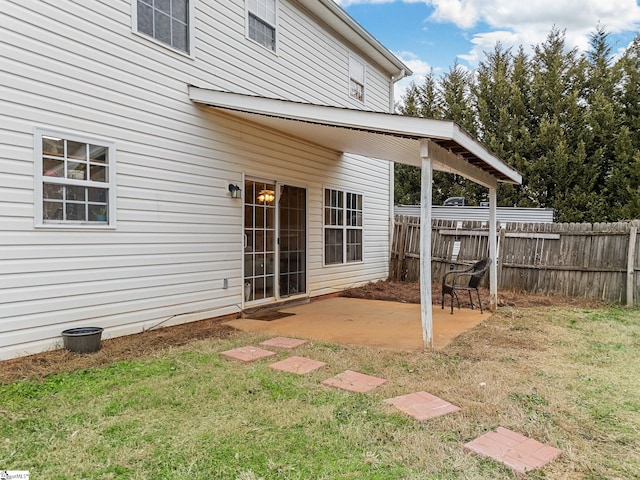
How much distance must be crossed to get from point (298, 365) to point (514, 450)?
80.2 inches

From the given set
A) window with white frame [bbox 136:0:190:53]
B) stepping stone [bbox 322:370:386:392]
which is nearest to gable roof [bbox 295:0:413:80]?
window with white frame [bbox 136:0:190:53]

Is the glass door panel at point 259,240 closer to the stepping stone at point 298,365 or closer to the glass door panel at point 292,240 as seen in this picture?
the glass door panel at point 292,240

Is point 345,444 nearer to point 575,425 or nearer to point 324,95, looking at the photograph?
point 575,425

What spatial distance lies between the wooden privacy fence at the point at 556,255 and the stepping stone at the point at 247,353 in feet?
17.3

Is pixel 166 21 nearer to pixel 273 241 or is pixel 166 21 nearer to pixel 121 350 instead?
Result: pixel 273 241

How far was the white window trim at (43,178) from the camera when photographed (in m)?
4.14

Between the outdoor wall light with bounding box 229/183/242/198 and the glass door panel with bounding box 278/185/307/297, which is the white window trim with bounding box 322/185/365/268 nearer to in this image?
the glass door panel with bounding box 278/185/307/297

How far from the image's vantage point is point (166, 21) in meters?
5.49

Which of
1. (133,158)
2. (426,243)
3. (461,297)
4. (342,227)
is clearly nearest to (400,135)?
(426,243)

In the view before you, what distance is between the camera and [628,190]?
44.2 ft

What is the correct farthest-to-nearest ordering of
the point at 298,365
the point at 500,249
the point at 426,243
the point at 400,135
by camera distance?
the point at 500,249 < the point at 400,135 < the point at 426,243 < the point at 298,365

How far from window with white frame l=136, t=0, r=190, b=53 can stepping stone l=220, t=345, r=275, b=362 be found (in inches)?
148

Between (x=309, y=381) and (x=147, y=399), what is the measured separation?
125 centimetres

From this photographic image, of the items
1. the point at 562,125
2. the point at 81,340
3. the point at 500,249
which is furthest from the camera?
the point at 562,125
